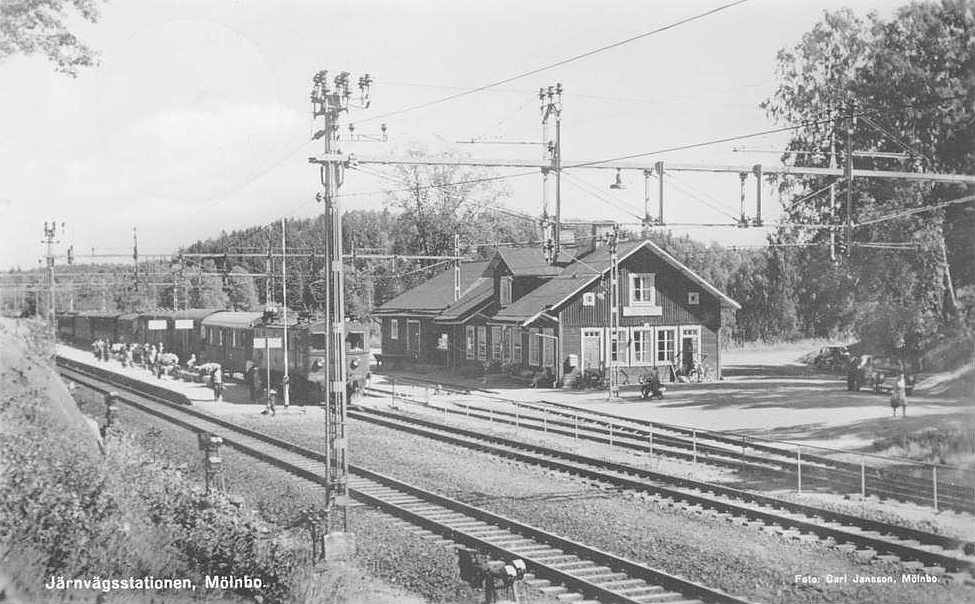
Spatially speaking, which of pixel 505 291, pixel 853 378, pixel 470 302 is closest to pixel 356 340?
pixel 505 291

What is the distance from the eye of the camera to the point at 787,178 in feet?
137

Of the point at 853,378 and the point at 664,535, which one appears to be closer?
Result: the point at 664,535

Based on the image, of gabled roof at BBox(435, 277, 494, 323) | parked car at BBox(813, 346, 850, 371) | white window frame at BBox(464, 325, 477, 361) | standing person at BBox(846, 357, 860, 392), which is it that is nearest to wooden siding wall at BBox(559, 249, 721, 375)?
standing person at BBox(846, 357, 860, 392)

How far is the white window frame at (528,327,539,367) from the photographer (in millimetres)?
40031

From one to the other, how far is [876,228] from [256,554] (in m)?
31.6

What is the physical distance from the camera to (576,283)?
127 ft

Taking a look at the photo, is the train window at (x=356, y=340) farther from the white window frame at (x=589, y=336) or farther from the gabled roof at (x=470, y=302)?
the gabled roof at (x=470, y=302)

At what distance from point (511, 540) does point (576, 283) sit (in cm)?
2570

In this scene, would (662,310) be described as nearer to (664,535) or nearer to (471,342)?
(471,342)

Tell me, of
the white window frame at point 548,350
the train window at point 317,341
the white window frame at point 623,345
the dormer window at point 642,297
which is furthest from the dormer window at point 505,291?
the train window at point 317,341

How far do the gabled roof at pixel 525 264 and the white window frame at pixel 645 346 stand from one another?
5237 mm

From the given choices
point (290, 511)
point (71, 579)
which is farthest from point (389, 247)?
point (71, 579)

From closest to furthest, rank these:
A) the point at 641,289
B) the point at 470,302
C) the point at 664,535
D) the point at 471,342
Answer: the point at 664,535 → the point at 641,289 → the point at 471,342 → the point at 470,302

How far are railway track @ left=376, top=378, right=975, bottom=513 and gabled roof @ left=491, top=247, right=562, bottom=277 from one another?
1392cm
